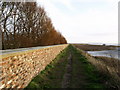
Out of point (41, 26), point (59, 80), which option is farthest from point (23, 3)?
point (59, 80)

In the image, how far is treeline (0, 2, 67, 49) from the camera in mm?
13945

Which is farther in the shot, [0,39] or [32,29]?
[32,29]

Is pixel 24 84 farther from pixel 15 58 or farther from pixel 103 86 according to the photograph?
pixel 103 86

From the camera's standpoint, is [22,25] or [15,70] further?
[22,25]

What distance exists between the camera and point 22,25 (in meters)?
18.3

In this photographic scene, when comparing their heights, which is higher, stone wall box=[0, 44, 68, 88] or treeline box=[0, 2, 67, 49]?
treeline box=[0, 2, 67, 49]

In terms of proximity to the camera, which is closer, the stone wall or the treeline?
the stone wall

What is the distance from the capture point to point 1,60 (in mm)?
3295

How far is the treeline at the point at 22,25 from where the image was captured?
13.9 m

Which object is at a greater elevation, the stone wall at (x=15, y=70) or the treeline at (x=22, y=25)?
the treeline at (x=22, y=25)

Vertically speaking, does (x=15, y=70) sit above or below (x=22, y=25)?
below

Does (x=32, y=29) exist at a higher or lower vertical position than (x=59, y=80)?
higher

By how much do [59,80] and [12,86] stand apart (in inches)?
124

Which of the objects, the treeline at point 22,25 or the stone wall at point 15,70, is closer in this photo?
the stone wall at point 15,70
